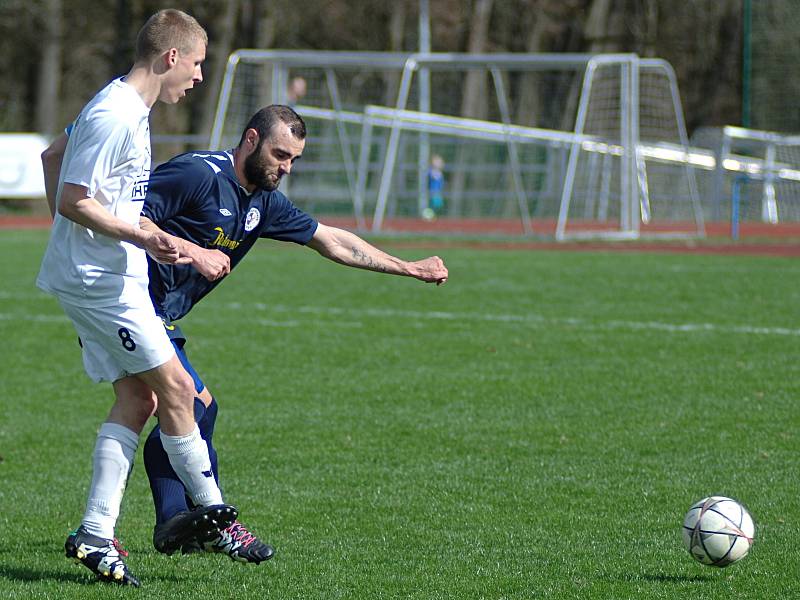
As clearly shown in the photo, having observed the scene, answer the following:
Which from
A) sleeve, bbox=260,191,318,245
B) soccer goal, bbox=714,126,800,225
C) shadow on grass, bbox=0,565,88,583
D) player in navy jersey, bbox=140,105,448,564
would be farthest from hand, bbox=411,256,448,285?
soccer goal, bbox=714,126,800,225

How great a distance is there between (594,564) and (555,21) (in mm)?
41351

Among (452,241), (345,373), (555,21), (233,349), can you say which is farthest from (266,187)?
(555,21)

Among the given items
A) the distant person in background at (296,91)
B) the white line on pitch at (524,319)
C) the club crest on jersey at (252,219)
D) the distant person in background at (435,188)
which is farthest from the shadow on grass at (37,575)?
the distant person in background at (435,188)

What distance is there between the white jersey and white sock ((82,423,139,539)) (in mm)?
583

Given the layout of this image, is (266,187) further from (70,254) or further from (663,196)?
(663,196)

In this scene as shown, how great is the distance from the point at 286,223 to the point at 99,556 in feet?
5.04

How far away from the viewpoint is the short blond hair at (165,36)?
4.39m

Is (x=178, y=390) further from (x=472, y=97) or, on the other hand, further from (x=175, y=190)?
(x=472, y=97)

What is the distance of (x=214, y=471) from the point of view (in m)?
4.97

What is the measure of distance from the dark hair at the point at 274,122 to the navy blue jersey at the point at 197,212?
22 centimetres

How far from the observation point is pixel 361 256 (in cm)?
538

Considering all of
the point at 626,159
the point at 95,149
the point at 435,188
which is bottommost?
the point at 435,188

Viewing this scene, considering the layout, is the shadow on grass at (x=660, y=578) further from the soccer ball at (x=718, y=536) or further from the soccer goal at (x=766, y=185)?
the soccer goal at (x=766, y=185)

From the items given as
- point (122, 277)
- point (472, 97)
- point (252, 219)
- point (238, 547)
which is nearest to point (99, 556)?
point (238, 547)
